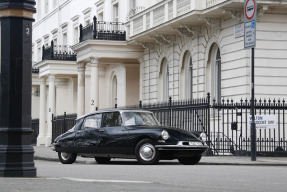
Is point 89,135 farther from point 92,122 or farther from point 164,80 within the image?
point 164,80

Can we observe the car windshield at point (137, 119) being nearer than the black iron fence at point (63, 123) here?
Yes

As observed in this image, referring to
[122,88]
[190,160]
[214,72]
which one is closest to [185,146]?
[190,160]

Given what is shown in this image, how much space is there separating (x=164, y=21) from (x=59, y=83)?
74.7 feet

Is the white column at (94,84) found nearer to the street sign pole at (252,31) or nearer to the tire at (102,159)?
the tire at (102,159)

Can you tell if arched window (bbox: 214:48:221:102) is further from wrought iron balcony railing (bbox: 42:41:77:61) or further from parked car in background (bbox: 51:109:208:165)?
wrought iron balcony railing (bbox: 42:41:77:61)

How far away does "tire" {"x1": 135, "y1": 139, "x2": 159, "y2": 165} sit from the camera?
19.9 m

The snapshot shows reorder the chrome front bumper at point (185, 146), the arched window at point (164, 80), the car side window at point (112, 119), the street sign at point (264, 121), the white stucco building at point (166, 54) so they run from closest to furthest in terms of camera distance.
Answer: the chrome front bumper at point (185, 146) → the car side window at point (112, 119) → the street sign at point (264, 121) → the white stucco building at point (166, 54) → the arched window at point (164, 80)

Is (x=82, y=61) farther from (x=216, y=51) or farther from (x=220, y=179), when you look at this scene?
(x=220, y=179)

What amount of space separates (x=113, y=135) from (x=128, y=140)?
24.9 inches

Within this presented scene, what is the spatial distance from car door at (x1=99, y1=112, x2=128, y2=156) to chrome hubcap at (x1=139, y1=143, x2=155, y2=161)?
66 centimetres

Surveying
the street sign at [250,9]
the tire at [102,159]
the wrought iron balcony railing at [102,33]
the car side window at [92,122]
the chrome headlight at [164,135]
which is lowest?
the tire at [102,159]

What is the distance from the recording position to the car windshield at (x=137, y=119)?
20752 mm

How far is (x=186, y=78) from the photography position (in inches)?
1347

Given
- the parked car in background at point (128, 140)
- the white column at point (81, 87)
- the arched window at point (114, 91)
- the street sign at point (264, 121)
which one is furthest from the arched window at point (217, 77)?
the arched window at point (114, 91)
